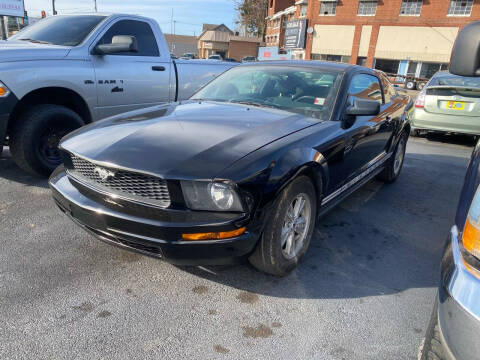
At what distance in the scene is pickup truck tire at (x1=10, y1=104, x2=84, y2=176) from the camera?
395 centimetres

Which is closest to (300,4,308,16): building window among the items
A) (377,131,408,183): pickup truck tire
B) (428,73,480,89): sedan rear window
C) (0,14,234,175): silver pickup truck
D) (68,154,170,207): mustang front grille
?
(428,73,480,89): sedan rear window

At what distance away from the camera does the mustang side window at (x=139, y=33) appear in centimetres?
493

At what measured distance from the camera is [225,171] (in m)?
2.09

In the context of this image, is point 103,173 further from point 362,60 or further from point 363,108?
point 362,60

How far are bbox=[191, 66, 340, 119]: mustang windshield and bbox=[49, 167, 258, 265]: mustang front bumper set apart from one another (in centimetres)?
152

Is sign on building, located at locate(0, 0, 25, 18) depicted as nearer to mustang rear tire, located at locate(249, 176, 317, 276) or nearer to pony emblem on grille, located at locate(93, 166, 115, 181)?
pony emblem on grille, located at locate(93, 166, 115, 181)

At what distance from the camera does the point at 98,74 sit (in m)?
4.57

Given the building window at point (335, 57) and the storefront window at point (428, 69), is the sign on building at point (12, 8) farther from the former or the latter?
the storefront window at point (428, 69)

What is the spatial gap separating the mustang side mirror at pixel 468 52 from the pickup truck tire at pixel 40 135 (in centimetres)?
392

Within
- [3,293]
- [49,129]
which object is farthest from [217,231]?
[49,129]

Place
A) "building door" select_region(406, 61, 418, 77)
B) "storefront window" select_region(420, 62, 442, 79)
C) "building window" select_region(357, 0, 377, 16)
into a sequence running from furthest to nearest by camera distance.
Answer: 1. "building window" select_region(357, 0, 377, 16)
2. "building door" select_region(406, 61, 418, 77)
3. "storefront window" select_region(420, 62, 442, 79)

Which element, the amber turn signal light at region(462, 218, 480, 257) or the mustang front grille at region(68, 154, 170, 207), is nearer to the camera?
the amber turn signal light at region(462, 218, 480, 257)

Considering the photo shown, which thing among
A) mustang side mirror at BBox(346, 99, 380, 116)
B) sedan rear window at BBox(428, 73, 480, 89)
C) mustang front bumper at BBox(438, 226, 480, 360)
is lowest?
mustang front bumper at BBox(438, 226, 480, 360)

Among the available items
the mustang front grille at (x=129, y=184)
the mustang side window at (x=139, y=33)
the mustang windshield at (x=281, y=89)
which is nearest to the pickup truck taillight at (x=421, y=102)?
the mustang windshield at (x=281, y=89)
